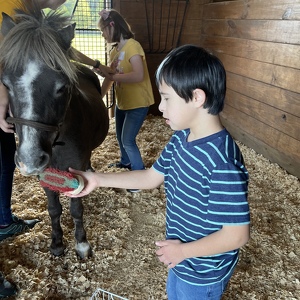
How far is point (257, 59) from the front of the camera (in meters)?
2.93

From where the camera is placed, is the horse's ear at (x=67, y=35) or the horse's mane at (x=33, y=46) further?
the horse's ear at (x=67, y=35)

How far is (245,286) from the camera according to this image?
1494 millimetres

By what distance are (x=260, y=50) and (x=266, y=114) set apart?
0.60 m

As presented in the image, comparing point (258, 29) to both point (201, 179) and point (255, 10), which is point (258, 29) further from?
point (201, 179)

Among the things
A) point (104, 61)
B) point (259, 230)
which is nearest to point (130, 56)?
point (259, 230)

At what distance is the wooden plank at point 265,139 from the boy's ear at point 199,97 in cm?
209

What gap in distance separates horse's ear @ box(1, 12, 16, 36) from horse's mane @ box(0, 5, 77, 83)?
0.10 feet

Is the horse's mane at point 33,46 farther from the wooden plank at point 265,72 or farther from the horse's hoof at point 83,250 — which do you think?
the wooden plank at point 265,72

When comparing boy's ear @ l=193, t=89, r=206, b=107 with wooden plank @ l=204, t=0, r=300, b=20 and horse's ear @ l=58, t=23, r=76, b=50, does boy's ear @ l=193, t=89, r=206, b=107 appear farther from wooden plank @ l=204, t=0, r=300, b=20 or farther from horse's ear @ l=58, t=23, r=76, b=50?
wooden plank @ l=204, t=0, r=300, b=20

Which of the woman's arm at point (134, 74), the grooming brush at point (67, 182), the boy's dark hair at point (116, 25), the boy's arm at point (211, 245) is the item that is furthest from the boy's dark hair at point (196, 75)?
the boy's dark hair at point (116, 25)

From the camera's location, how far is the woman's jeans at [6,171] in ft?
4.93

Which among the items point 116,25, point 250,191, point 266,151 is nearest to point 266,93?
point 266,151

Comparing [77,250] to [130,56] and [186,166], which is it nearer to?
[186,166]

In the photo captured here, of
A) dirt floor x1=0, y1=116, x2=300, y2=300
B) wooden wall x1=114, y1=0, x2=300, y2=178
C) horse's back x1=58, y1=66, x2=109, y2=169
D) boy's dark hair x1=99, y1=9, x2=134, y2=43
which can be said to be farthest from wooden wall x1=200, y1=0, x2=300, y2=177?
horse's back x1=58, y1=66, x2=109, y2=169
